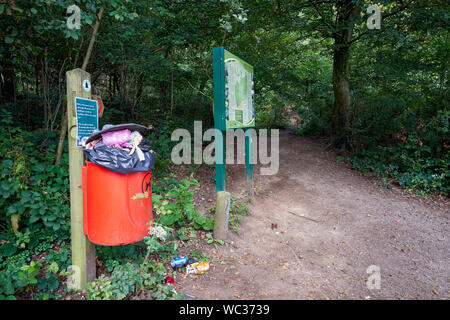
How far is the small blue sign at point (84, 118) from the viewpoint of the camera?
8.11 ft

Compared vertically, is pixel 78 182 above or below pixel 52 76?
below

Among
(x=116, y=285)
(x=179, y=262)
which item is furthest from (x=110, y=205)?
(x=179, y=262)

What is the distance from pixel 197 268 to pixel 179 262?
204 mm

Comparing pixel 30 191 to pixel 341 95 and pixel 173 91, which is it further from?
pixel 341 95

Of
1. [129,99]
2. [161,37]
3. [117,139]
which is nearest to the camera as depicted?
[117,139]

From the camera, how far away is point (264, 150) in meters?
8.59

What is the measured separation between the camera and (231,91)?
14.3 ft

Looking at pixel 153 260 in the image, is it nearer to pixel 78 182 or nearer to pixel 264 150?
pixel 78 182

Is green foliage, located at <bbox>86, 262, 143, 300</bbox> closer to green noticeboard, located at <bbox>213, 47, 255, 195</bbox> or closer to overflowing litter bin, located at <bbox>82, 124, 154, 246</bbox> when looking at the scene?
overflowing litter bin, located at <bbox>82, 124, 154, 246</bbox>

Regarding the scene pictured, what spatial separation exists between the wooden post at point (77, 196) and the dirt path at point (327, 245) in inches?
36.1

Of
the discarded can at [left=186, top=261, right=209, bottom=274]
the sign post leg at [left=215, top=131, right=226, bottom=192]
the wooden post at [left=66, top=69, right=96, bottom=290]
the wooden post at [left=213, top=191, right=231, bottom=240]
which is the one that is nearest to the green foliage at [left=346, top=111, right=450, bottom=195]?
the sign post leg at [left=215, top=131, right=226, bottom=192]

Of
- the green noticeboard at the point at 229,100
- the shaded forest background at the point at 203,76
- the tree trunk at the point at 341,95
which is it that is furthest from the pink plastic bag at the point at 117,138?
the tree trunk at the point at 341,95

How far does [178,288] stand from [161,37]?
16.5 ft

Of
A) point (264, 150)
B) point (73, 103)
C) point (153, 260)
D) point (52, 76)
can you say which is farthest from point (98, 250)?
point (264, 150)
